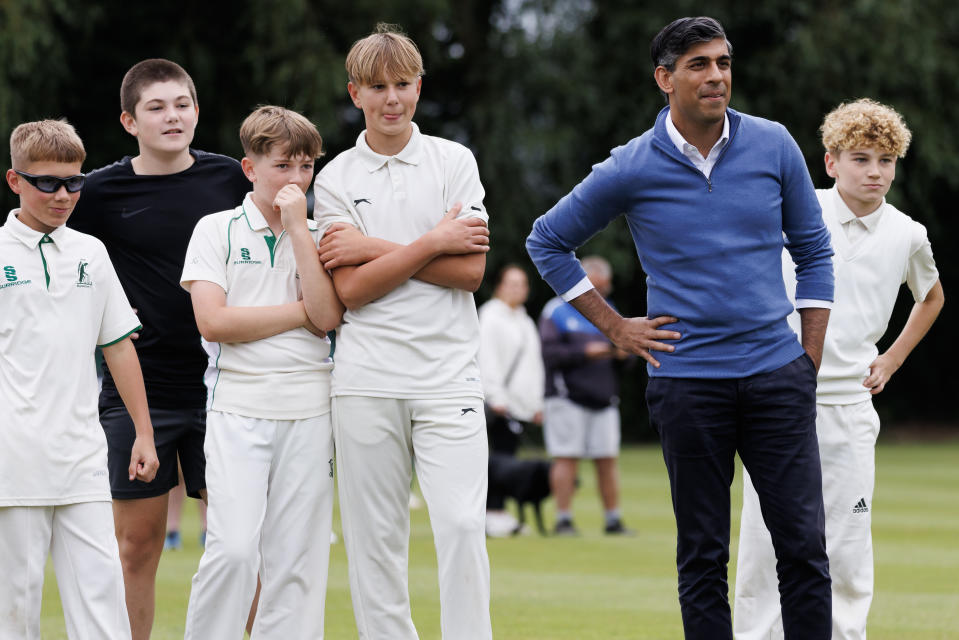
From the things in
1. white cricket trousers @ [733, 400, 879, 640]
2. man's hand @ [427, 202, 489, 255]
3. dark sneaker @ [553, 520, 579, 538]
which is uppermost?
man's hand @ [427, 202, 489, 255]

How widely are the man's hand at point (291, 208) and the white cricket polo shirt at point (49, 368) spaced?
0.70 meters

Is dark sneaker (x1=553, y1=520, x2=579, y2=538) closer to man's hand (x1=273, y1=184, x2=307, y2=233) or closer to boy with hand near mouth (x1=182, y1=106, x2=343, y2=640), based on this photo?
→ boy with hand near mouth (x1=182, y1=106, x2=343, y2=640)

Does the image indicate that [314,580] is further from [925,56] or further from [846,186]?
[925,56]

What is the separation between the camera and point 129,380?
5207 millimetres

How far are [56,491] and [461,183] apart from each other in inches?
72.9

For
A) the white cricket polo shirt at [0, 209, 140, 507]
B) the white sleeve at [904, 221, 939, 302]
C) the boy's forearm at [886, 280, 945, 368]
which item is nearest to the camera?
the white cricket polo shirt at [0, 209, 140, 507]

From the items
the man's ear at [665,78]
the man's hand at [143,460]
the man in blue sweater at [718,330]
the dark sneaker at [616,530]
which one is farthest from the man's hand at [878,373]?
the dark sneaker at [616,530]

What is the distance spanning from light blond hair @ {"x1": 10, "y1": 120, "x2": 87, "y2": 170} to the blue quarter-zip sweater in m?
1.77

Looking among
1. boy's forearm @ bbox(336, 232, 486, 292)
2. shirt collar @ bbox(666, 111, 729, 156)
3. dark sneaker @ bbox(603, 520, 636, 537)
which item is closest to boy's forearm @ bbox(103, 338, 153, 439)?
boy's forearm @ bbox(336, 232, 486, 292)

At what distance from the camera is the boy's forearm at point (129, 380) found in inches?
204

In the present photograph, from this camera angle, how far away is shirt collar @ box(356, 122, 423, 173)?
5.18 metres

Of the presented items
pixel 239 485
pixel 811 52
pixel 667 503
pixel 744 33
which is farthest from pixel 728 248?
pixel 744 33

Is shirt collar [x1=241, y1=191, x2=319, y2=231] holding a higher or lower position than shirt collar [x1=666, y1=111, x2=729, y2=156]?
lower

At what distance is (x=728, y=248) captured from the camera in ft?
15.9
